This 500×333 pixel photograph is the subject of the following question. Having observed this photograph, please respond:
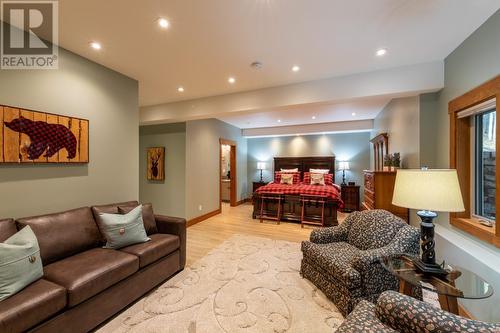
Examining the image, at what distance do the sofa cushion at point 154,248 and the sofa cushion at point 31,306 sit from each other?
0.68 m

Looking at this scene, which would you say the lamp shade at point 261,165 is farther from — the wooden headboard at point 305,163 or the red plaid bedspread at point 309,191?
the red plaid bedspread at point 309,191

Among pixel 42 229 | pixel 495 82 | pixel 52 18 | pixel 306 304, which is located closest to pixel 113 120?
pixel 52 18

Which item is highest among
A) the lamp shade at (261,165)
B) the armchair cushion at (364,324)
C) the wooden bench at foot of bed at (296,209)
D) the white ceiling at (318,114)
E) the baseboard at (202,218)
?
the white ceiling at (318,114)

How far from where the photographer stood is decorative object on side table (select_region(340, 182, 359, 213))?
6.42 meters

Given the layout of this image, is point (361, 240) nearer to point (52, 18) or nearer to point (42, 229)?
point (42, 229)

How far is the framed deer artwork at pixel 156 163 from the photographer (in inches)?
196

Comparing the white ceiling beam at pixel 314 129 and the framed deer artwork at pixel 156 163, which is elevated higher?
the white ceiling beam at pixel 314 129

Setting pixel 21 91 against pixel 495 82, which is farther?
pixel 21 91

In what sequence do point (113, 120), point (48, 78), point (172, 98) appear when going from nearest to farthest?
point (48, 78) → point (113, 120) → point (172, 98)

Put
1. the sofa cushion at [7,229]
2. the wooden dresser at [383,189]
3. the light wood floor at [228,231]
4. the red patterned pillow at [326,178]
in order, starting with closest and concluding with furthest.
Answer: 1. the sofa cushion at [7,229]
2. the wooden dresser at [383,189]
3. the light wood floor at [228,231]
4. the red patterned pillow at [326,178]

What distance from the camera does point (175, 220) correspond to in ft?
9.29

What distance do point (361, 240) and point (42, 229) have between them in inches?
130

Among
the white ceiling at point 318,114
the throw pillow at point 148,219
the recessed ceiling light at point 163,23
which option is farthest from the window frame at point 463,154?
the throw pillow at point 148,219

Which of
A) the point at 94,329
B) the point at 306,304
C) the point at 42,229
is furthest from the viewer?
the point at 306,304
